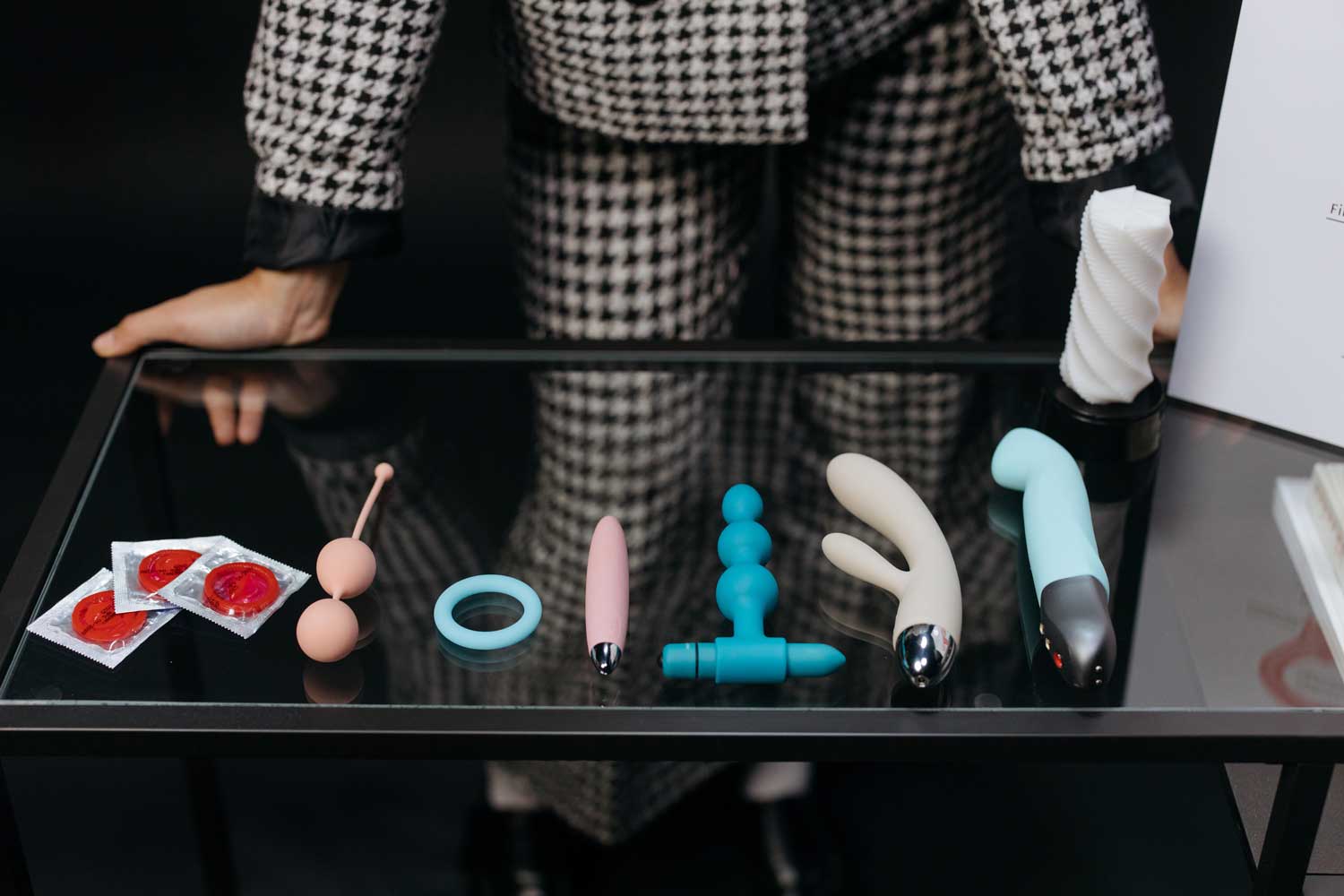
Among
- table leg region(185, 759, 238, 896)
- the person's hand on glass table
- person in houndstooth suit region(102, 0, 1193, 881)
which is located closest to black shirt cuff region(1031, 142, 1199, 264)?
person in houndstooth suit region(102, 0, 1193, 881)

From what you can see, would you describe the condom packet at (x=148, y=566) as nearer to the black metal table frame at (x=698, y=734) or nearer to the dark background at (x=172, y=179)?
the black metal table frame at (x=698, y=734)

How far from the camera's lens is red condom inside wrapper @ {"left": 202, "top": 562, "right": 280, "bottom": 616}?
68 cm

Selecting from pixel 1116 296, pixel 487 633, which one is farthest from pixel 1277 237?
pixel 487 633

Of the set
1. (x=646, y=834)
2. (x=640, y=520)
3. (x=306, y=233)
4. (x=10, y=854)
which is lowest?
(x=646, y=834)

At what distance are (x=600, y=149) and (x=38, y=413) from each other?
0.70 metres

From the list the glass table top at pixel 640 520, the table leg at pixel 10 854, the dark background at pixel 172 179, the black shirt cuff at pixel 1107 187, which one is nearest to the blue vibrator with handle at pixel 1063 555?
the glass table top at pixel 640 520

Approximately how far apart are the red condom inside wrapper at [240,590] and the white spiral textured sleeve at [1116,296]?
39 cm

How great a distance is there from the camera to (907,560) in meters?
0.71

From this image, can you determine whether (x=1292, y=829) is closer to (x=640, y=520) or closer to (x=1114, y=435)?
(x=1114, y=435)

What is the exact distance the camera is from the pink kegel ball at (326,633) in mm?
658

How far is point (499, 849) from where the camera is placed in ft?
3.31

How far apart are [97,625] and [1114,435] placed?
48 centimetres

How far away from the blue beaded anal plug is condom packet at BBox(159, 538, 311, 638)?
6.9 inches

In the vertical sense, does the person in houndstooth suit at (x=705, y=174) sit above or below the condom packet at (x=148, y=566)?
above
